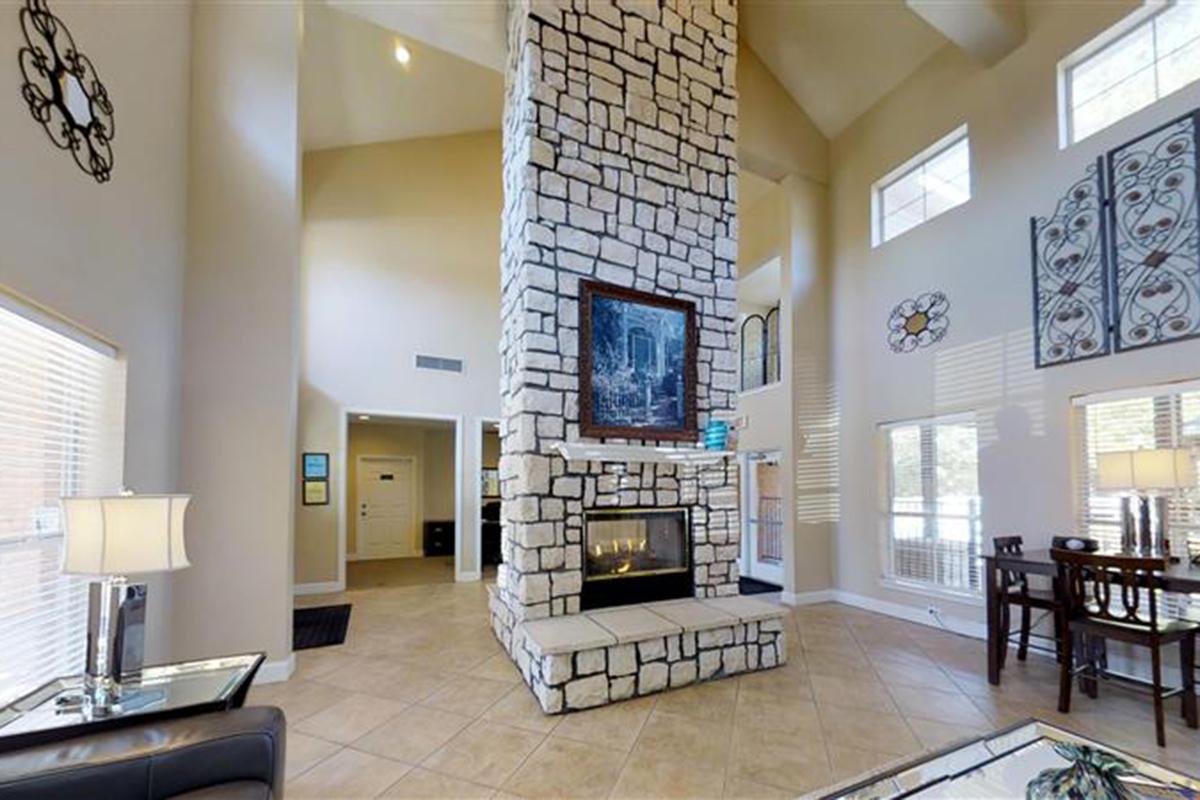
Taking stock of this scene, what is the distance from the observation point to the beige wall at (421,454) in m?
9.27

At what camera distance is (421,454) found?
32.3ft

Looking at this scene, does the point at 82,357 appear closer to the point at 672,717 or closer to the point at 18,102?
the point at 18,102

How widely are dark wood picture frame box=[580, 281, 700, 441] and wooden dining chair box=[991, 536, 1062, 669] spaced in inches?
88.8

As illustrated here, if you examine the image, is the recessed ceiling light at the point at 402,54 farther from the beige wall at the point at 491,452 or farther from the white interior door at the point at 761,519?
the white interior door at the point at 761,519

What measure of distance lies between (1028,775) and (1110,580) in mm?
1854

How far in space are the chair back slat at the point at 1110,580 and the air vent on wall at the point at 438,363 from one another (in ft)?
20.5

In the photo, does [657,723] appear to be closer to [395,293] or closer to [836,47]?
[395,293]

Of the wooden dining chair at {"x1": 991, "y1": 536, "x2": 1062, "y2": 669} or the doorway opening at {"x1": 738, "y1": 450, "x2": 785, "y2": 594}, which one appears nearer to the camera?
the wooden dining chair at {"x1": 991, "y1": 536, "x2": 1062, "y2": 669}

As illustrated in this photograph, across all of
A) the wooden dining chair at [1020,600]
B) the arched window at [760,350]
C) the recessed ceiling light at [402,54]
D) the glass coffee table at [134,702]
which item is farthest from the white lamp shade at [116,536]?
the arched window at [760,350]

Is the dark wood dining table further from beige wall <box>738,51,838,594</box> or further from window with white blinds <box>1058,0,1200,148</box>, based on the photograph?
window with white blinds <box>1058,0,1200,148</box>

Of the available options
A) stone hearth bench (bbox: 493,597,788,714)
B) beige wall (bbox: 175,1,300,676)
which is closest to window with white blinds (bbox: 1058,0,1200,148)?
stone hearth bench (bbox: 493,597,788,714)

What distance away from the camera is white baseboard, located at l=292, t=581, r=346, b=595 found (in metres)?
6.44

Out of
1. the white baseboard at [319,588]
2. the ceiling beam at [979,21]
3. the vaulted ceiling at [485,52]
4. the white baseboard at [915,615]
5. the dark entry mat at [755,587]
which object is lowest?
the dark entry mat at [755,587]

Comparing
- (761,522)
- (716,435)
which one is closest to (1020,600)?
(716,435)
